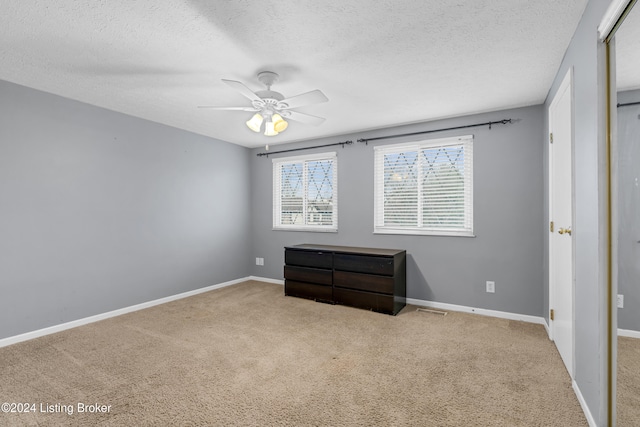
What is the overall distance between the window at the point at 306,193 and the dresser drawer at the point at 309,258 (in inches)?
25.1

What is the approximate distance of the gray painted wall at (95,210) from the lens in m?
2.99

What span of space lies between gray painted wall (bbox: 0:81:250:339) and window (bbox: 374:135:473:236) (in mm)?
2642

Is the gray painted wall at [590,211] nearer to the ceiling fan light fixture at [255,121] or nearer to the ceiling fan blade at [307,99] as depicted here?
the ceiling fan blade at [307,99]

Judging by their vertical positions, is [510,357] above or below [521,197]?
below

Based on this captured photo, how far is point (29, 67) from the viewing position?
262cm

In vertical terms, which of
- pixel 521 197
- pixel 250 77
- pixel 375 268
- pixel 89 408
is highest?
pixel 250 77

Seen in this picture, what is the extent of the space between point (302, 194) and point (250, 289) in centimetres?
173

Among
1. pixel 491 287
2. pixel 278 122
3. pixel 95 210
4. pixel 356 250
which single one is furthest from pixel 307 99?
pixel 491 287

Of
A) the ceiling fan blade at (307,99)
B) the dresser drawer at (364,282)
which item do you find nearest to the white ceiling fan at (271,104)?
the ceiling fan blade at (307,99)

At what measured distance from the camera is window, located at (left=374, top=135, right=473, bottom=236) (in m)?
3.89

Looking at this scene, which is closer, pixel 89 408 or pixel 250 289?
pixel 89 408

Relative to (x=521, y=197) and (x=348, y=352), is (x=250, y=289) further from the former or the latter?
(x=521, y=197)

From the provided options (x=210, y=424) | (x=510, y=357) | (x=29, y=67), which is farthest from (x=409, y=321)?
(x=29, y=67)

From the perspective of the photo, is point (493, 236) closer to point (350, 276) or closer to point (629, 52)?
point (350, 276)
